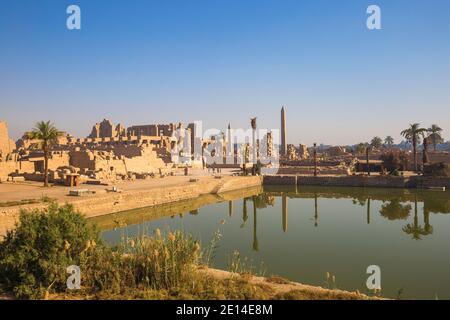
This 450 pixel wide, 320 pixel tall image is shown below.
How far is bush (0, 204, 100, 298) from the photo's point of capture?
26.4 ft

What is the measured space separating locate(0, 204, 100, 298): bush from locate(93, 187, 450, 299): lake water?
1.09 m

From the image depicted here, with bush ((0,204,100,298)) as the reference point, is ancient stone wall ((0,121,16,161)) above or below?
above

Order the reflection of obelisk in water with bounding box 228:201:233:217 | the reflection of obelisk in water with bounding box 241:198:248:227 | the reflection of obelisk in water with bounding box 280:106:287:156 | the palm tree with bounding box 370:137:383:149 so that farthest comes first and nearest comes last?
the palm tree with bounding box 370:137:383:149
the reflection of obelisk in water with bounding box 280:106:287:156
the reflection of obelisk in water with bounding box 228:201:233:217
the reflection of obelisk in water with bounding box 241:198:248:227

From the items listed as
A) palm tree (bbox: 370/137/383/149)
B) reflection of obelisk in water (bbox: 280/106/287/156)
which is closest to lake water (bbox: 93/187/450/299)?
reflection of obelisk in water (bbox: 280/106/287/156)

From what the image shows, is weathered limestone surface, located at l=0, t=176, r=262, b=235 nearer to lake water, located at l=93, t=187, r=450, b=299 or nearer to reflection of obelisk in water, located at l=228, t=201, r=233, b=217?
lake water, located at l=93, t=187, r=450, b=299

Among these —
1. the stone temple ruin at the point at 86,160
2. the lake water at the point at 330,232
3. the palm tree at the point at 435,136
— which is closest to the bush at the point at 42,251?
the lake water at the point at 330,232

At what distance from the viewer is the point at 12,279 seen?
8.26 m

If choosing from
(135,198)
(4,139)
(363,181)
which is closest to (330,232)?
(135,198)

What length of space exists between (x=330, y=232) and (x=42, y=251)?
15563 mm

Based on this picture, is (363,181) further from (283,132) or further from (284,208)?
(283,132)

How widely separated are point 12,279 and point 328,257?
36.7ft
